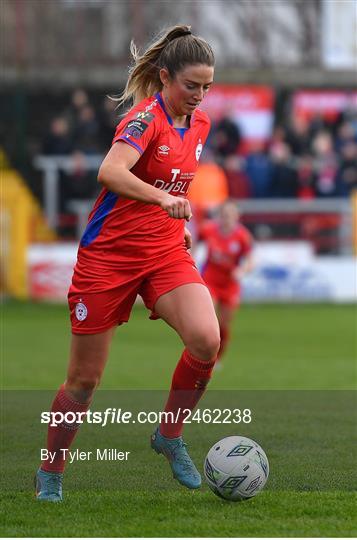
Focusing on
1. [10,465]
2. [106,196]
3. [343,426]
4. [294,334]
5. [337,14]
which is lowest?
[294,334]

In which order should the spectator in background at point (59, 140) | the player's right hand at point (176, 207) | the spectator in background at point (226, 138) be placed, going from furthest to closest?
the spectator in background at point (226, 138)
the spectator in background at point (59, 140)
the player's right hand at point (176, 207)

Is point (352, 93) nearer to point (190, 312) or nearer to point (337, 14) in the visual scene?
point (337, 14)

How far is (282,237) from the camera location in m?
22.6

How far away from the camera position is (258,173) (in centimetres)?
2203

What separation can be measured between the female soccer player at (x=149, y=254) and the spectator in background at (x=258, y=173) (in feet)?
52.8

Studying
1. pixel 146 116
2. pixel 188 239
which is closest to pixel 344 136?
pixel 188 239

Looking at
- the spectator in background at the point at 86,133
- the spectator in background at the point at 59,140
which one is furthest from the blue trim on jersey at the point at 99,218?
the spectator in background at the point at 59,140

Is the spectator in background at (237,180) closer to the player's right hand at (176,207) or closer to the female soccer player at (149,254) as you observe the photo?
the female soccer player at (149,254)

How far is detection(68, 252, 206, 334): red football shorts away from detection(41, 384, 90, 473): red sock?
1.20ft

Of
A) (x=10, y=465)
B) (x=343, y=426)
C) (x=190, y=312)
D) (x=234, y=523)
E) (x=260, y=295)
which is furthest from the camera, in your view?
(x=260, y=295)

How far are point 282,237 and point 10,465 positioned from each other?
53.7 feet

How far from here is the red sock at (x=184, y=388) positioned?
230 inches

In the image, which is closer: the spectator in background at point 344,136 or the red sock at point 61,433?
the red sock at point 61,433

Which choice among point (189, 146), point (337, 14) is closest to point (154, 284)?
point (189, 146)
